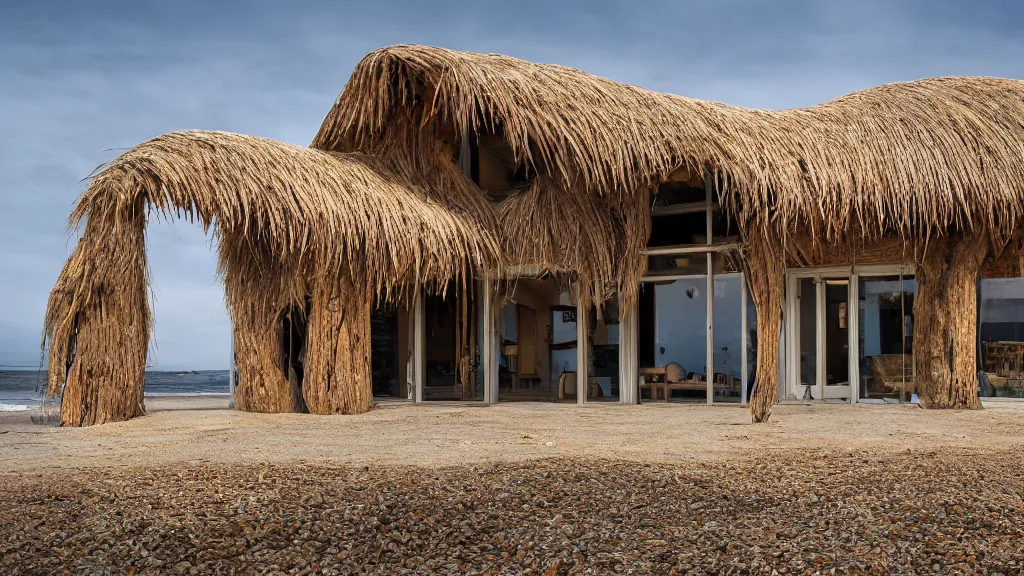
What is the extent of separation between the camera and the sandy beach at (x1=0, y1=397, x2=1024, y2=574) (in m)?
2.92

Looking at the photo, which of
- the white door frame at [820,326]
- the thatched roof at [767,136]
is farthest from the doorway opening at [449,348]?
the white door frame at [820,326]

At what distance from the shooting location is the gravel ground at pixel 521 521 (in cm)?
A: 289

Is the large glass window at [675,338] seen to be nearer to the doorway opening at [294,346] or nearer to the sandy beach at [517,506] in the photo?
the doorway opening at [294,346]

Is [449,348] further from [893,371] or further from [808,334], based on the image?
[893,371]

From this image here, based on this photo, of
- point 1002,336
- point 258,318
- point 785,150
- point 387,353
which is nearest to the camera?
point 258,318

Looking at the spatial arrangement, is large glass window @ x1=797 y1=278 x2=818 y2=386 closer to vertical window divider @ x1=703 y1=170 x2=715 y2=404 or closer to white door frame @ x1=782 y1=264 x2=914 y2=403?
white door frame @ x1=782 y1=264 x2=914 y2=403

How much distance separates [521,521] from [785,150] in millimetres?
6584

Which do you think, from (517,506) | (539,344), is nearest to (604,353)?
(539,344)

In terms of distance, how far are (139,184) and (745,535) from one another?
6.11 meters

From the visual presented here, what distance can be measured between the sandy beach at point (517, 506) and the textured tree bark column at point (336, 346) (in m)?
2.46

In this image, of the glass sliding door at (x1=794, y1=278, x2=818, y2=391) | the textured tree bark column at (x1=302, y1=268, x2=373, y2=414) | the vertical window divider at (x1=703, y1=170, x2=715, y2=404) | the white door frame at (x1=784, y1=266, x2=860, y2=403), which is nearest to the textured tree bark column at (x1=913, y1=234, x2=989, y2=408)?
the white door frame at (x1=784, y1=266, x2=860, y2=403)

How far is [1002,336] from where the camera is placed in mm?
9773

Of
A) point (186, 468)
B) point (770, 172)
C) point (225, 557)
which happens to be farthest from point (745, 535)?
point (770, 172)

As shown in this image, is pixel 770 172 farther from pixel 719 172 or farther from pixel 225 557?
pixel 225 557
